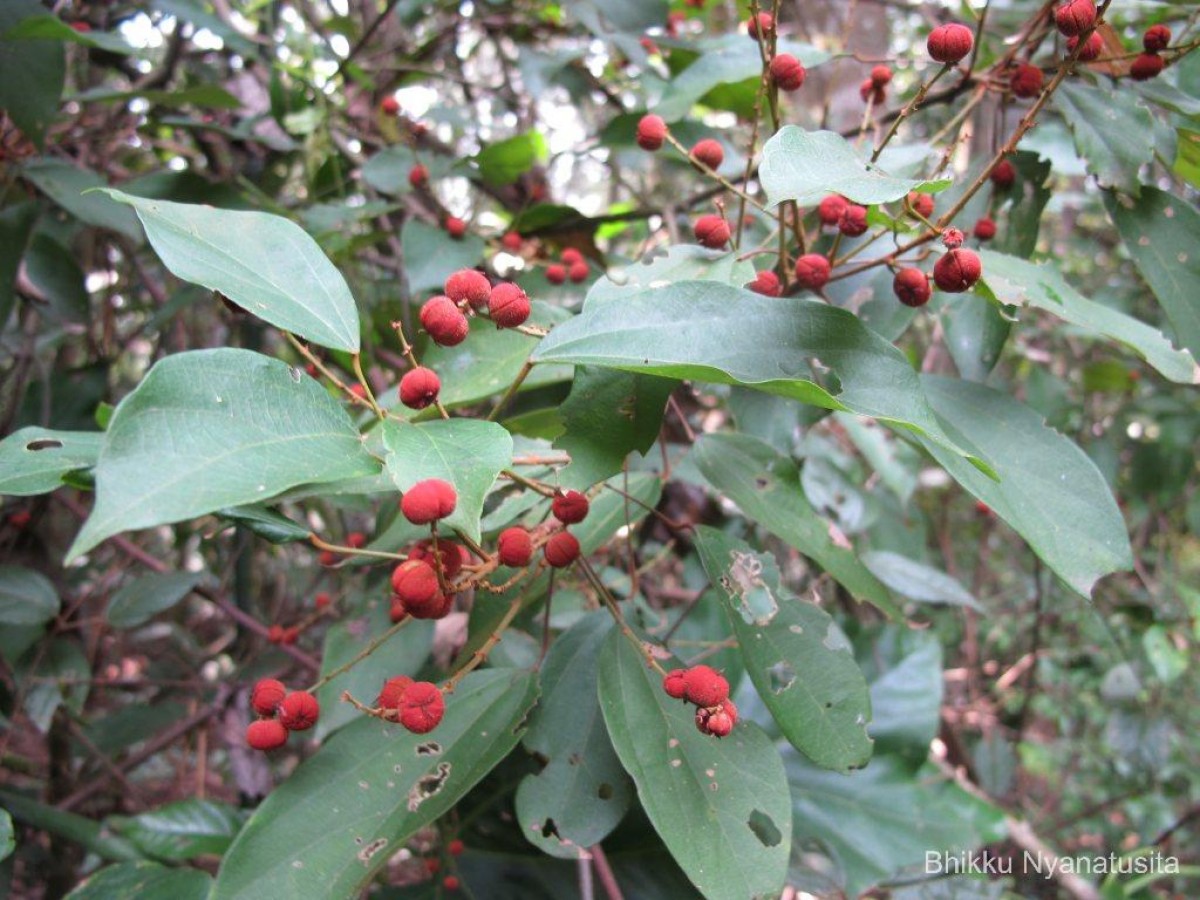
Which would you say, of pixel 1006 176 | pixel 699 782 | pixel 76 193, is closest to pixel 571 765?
pixel 699 782

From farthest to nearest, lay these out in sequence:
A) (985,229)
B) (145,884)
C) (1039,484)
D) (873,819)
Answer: (873,819)
(985,229)
(145,884)
(1039,484)

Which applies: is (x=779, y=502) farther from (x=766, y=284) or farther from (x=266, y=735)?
(x=266, y=735)

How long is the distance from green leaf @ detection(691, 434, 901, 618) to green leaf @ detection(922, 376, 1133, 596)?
0.58 feet

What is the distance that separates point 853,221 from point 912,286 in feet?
0.29

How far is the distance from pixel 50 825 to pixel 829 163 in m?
1.41

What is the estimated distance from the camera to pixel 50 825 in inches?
49.9

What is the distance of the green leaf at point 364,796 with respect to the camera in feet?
2.60

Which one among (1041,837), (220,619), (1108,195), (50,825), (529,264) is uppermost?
(1108,195)

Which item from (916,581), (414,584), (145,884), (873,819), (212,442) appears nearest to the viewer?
(212,442)

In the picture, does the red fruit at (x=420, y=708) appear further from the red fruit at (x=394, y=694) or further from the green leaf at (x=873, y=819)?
the green leaf at (x=873, y=819)

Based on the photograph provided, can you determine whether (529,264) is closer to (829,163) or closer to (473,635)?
(473,635)

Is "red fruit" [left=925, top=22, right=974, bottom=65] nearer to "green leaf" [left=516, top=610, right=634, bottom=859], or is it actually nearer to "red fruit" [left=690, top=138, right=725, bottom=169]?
"red fruit" [left=690, top=138, right=725, bottom=169]

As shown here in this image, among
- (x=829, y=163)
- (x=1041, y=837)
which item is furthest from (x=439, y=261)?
(x=1041, y=837)

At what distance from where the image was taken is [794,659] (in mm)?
873
